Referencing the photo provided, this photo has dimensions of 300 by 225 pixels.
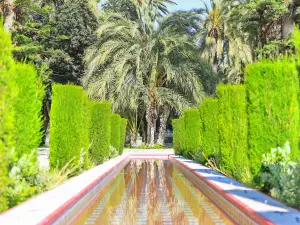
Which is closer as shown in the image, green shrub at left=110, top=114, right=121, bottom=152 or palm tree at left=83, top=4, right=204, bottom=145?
green shrub at left=110, top=114, right=121, bottom=152

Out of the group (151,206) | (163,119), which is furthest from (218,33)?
(151,206)

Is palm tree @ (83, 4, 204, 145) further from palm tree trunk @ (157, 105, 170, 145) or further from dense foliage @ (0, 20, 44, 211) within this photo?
dense foliage @ (0, 20, 44, 211)

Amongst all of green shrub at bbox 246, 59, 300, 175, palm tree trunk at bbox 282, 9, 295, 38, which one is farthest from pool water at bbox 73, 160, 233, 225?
palm tree trunk at bbox 282, 9, 295, 38

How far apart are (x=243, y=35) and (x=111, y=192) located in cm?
2852

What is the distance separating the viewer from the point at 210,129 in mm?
18266

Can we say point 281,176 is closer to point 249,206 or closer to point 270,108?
point 249,206

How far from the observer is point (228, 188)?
10664 mm

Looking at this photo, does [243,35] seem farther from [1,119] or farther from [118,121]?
[1,119]

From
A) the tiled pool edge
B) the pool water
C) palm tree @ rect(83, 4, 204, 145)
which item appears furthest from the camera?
palm tree @ rect(83, 4, 204, 145)

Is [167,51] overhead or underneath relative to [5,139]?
overhead

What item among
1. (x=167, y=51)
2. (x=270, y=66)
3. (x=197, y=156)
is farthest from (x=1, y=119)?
(x=167, y=51)

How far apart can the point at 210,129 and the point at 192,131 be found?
4.69 m

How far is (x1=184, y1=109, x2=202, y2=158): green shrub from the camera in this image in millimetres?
22438

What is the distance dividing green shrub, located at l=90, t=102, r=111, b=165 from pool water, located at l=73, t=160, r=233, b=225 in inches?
214
